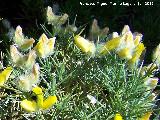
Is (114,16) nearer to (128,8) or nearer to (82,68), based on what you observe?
(128,8)

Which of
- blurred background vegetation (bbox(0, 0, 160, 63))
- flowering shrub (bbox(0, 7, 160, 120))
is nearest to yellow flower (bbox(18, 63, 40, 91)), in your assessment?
flowering shrub (bbox(0, 7, 160, 120))

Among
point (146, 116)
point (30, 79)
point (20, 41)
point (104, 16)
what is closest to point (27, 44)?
point (20, 41)

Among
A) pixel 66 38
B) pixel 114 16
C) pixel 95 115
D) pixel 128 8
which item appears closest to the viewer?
pixel 95 115

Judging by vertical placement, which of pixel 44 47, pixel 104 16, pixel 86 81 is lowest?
pixel 86 81

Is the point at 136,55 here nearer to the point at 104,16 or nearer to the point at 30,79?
the point at 30,79

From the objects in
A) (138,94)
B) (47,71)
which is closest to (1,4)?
(47,71)

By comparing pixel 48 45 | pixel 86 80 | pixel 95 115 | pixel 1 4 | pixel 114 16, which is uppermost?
pixel 1 4
